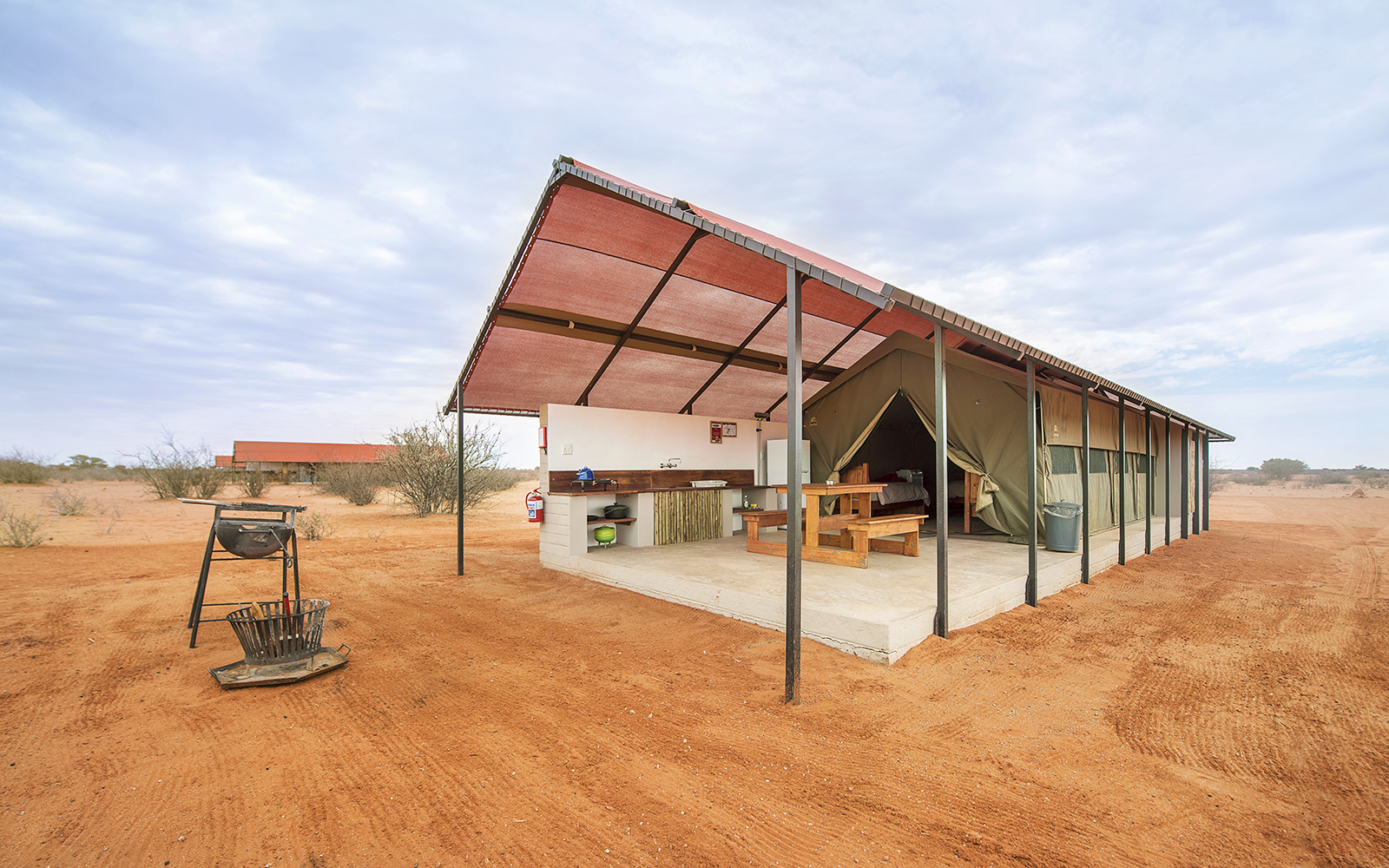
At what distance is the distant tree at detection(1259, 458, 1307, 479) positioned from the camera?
34.8 m

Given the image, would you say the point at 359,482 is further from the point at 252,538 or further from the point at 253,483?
the point at 252,538

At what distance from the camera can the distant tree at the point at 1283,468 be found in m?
34.8

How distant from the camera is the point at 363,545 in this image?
9500mm

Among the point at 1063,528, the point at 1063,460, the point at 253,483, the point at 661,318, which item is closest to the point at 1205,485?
the point at 1063,460

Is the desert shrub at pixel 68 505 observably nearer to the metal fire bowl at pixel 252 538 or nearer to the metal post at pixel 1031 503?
the metal fire bowl at pixel 252 538

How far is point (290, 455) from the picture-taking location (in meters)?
28.1

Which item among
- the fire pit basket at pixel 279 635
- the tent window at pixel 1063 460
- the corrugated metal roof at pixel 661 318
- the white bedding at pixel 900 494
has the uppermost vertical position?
the corrugated metal roof at pixel 661 318

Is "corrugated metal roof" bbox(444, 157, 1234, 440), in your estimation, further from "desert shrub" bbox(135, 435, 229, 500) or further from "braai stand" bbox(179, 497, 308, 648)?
"desert shrub" bbox(135, 435, 229, 500)

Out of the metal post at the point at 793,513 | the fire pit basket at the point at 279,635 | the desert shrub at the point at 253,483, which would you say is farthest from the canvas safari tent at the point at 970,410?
the desert shrub at the point at 253,483

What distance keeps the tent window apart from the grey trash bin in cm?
89

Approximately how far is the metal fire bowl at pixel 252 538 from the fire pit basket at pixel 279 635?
42 centimetres

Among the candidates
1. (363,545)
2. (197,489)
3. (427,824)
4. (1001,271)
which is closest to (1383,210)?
(1001,271)

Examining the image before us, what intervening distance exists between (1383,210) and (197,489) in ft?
109

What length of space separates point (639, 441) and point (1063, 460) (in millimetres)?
6222
